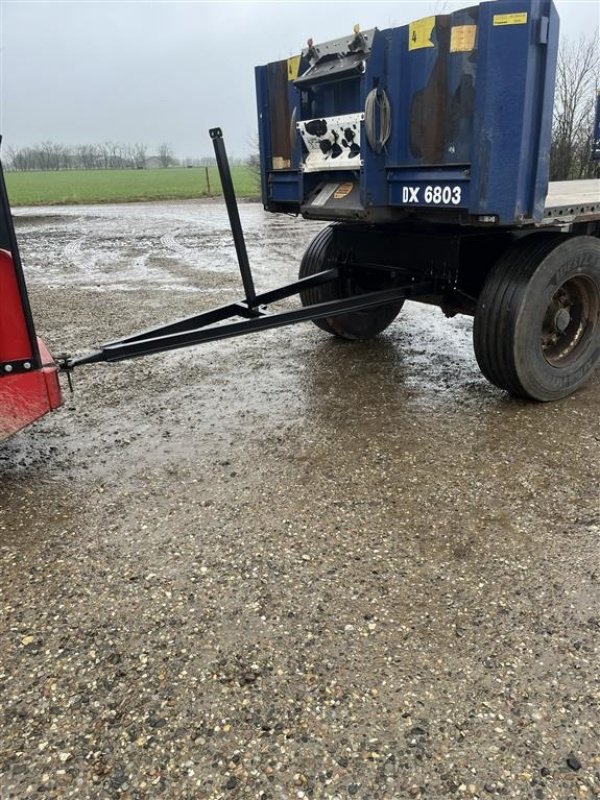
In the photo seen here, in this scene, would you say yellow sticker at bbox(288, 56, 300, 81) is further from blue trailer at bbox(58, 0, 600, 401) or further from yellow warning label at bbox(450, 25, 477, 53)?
yellow warning label at bbox(450, 25, 477, 53)

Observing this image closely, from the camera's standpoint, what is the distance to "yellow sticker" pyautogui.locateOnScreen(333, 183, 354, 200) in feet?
14.0

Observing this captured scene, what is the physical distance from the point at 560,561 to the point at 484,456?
107cm

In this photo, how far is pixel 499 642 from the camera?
8.14 feet

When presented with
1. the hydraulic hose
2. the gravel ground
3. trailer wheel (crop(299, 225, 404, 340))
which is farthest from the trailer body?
the gravel ground

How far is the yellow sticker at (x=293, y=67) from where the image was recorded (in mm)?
4480

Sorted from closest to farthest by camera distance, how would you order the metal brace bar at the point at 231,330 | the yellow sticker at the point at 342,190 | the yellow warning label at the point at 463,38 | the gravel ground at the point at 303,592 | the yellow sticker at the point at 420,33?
the gravel ground at the point at 303,592 < the yellow warning label at the point at 463,38 < the yellow sticker at the point at 420,33 < the metal brace bar at the point at 231,330 < the yellow sticker at the point at 342,190

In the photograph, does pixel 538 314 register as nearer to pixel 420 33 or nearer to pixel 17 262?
pixel 420 33

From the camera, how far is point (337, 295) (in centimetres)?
577

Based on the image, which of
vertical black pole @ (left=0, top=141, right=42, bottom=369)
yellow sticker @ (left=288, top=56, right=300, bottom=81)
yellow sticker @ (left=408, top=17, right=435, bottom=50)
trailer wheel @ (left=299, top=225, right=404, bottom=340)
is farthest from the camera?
trailer wheel @ (left=299, top=225, right=404, bottom=340)

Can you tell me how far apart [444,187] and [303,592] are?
95.0 inches

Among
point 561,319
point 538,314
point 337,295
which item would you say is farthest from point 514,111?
point 337,295

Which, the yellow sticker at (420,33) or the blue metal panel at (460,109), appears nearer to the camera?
the blue metal panel at (460,109)

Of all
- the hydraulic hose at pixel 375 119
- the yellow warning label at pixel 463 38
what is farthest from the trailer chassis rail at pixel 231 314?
the yellow warning label at pixel 463 38

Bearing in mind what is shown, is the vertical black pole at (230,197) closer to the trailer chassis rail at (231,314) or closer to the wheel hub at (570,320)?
the trailer chassis rail at (231,314)
